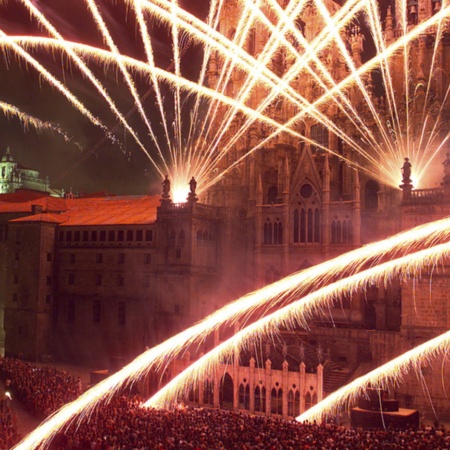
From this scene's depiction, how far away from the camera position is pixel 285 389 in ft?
112

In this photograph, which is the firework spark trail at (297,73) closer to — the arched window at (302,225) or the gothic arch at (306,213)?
the gothic arch at (306,213)

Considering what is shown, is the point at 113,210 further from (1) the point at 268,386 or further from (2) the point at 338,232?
(1) the point at 268,386

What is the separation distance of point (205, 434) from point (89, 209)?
42303mm

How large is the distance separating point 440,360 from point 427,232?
773 cm

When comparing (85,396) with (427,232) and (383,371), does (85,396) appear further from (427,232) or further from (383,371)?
(427,232)

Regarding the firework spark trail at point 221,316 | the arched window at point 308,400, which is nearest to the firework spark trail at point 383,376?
the arched window at point 308,400

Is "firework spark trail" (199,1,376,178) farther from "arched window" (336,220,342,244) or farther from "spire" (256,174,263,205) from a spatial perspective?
"arched window" (336,220,342,244)

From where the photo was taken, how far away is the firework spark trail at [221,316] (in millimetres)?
26891

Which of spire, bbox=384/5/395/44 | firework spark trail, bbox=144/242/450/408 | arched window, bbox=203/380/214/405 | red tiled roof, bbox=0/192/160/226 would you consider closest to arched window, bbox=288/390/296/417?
firework spark trail, bbox=144/242/450/408

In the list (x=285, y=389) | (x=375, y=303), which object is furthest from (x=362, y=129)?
(x=285, y=389)

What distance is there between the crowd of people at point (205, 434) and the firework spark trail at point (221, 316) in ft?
2.53

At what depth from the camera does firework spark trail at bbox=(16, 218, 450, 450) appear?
26.9 meters

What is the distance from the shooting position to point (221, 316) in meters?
27.6

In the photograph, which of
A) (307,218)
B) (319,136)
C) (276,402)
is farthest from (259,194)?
(276,402)
